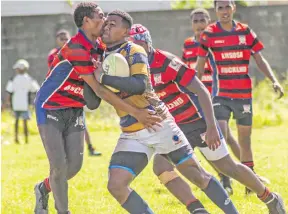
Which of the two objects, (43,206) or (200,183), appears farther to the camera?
(43,206)

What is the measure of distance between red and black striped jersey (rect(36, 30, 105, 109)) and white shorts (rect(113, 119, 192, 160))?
61 cm

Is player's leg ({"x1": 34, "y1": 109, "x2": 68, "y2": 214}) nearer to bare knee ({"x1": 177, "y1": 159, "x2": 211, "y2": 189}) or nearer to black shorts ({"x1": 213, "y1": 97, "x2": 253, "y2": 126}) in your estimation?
bare knee ({"x1": 177, "y1": 159, "x2": 211, "y2": 189})

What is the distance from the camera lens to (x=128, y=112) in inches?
223

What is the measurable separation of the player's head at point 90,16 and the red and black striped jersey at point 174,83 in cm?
48

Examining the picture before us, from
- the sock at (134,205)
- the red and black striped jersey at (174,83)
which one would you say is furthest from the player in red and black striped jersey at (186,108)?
the sock at (134,205)

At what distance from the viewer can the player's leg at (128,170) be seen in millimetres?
5625

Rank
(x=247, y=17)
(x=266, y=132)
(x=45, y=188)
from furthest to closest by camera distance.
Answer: (x=247, y=17), (x=266, y=132), (x=45, y=188)

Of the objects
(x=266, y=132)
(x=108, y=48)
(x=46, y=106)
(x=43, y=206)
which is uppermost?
(x=108, y=48)

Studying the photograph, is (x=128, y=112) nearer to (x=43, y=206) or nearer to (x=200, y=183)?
(x=200, y=183)

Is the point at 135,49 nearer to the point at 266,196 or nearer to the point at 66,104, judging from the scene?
the point at 66,104

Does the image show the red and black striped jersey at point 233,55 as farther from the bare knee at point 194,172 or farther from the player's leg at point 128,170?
the player's leg at point 128,170

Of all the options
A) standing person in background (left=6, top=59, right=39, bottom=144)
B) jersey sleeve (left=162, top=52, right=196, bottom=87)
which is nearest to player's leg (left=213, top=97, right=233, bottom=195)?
jersey sleeve (left=162, top=52, right=196, bottom=87)

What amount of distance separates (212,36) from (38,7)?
73.8 feet

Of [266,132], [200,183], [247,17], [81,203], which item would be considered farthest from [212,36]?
[247,17]
